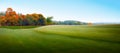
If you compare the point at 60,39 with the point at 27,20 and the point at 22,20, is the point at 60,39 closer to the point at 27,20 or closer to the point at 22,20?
the point at 27,20

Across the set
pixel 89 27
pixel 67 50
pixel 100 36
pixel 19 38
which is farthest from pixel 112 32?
pixel 19 38

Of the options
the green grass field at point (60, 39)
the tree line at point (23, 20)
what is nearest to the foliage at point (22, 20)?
the tree line at point (23, 20)

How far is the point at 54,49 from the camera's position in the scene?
A: 4.08 meters

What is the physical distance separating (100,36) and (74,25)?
38.4 inches

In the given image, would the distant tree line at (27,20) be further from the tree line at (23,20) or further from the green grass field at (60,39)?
the green grass field at (60,39)

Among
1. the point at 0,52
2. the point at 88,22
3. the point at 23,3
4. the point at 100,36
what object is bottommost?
the point at 0,52

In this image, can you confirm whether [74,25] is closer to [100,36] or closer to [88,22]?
[88,22]

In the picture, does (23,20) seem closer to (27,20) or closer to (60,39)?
(27,20)

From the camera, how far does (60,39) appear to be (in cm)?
454

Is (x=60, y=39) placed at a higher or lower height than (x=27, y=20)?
lower

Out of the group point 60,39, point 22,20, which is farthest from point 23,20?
point 60,39

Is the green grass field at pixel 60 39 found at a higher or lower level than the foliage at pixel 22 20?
lower

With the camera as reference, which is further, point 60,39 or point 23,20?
point 23,20

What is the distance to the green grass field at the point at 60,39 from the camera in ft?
13.2
